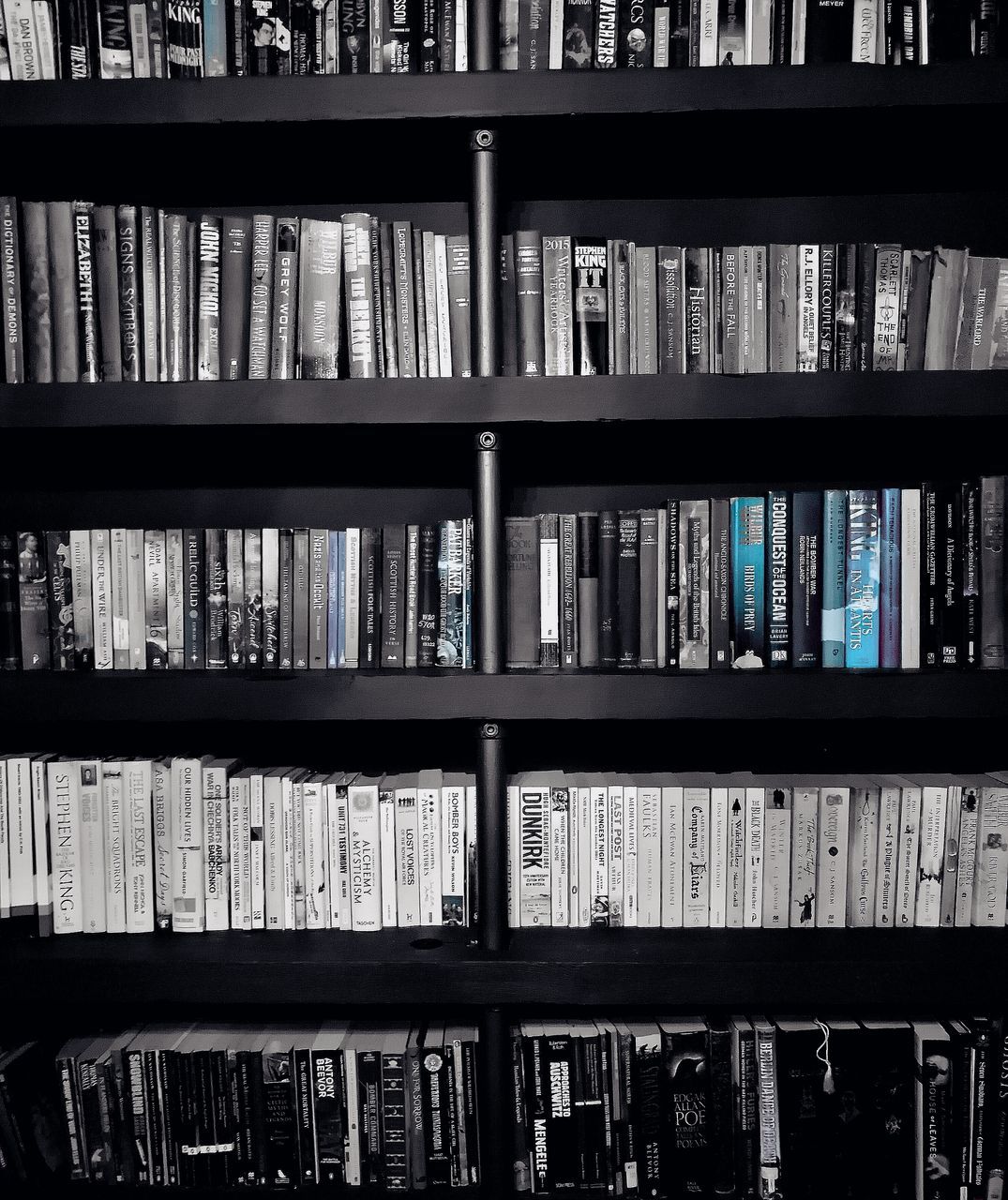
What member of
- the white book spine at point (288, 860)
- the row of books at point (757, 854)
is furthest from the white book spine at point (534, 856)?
the white book spine at point (288, 860)

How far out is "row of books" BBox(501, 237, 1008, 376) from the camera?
1100mm

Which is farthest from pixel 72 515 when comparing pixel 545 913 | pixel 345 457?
pixel 545 913

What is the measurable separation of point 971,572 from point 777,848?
0.44 metres

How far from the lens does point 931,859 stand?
1.12m

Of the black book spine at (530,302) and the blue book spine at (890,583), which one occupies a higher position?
the black book spine at (530,302)

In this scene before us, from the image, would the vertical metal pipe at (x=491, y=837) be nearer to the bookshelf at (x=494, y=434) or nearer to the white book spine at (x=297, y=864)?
the bookshelf at (x=494, y=434)

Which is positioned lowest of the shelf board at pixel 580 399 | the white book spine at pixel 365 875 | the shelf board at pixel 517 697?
the white book spine at pixel 365 875

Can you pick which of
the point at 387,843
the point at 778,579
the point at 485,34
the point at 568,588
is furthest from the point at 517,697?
the point at 485,34

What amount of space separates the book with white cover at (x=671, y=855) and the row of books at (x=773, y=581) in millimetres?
174

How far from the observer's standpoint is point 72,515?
1.38m

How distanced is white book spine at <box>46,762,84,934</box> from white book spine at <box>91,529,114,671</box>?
152 millimetres

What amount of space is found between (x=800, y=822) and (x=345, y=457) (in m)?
0.85

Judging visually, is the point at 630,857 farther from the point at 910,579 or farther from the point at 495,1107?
the point at 910,579

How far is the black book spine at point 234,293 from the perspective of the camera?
1097mm
